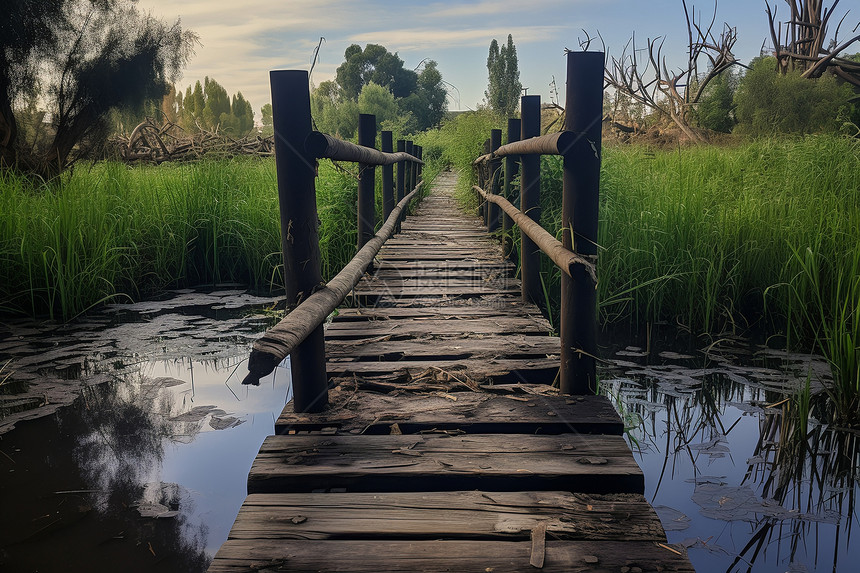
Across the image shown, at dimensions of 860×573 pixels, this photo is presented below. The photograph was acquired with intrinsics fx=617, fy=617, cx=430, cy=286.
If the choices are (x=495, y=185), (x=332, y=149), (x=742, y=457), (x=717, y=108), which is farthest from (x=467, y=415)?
(x=717, y=108)

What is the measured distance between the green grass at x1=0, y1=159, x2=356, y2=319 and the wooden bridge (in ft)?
8.82

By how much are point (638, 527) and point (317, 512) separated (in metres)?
0.76

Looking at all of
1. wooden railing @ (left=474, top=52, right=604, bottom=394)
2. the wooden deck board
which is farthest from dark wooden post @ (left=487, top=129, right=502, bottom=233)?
the wooden deck board

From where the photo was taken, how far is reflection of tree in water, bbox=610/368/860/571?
1.98 metres

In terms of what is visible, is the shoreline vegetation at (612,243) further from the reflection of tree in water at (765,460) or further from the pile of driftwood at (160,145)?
the pile of driftwood at (160,145)

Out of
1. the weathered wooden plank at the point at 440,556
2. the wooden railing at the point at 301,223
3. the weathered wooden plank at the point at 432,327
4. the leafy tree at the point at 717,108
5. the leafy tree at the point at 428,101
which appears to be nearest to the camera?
the weathered wooden plank at the point at 440,556

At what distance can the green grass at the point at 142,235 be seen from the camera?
4.36 meters

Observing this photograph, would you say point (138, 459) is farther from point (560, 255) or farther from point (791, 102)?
point (791, 102)

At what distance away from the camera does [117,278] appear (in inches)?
193

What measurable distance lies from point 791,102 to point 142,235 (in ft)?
37.4

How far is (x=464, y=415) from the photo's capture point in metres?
2.04

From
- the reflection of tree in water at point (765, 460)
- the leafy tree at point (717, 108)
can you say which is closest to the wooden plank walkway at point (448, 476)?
the reflection of tree in water at point (765, 460)

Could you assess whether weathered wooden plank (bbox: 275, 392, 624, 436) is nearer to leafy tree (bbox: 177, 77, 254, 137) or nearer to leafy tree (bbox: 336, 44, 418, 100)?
leafy tree (bbox: 336, 44, 418, 100)

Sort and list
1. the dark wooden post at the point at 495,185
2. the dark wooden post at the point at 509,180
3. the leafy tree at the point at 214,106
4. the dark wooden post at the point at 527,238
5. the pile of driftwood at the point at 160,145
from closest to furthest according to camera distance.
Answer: the dark wooden post at the point at 527,238 < the dark wooden post at the point at 509,180 < the dark wooden post at the point at 495,185 < the pile of driftwood at the point at 160,145 < the leafy tree at the point at 214,106
